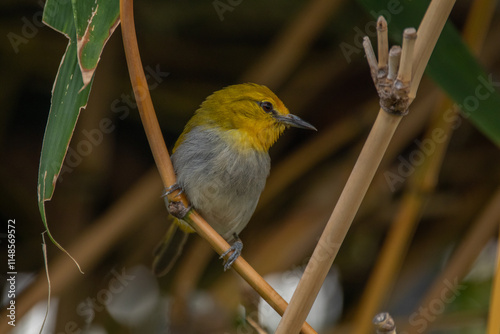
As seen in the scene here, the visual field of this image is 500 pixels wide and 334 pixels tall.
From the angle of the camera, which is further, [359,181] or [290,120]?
[290,120]

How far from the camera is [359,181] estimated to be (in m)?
0.88

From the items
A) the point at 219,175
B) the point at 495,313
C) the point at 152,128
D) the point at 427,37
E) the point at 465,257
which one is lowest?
the point at 465,257

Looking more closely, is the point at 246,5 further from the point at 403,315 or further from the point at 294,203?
the point at 403,315

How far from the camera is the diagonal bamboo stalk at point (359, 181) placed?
86 cm

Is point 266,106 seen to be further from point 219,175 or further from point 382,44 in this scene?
point 382,44

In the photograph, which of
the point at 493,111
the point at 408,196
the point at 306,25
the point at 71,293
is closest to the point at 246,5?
the point at 306,25

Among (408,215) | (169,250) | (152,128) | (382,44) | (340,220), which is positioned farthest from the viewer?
(169,250)

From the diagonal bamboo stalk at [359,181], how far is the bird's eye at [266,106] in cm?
114

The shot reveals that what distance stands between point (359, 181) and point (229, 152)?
43.0 inches

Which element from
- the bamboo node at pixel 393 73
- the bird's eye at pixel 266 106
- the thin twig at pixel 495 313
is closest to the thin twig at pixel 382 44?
the bamboo node at pixel 393 73

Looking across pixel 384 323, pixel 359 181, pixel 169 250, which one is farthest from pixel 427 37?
pixel 169 250

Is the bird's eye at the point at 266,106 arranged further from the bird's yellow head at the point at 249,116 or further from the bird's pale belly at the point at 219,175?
the bird's pale belly at the point at 219,175

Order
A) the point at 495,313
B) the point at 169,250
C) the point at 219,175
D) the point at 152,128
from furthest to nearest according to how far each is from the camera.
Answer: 1. the point at 169,250
2. the point at 219,175
3. the point at 495,313
4. the point at 152,128

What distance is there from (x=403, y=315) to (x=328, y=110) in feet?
3.06
